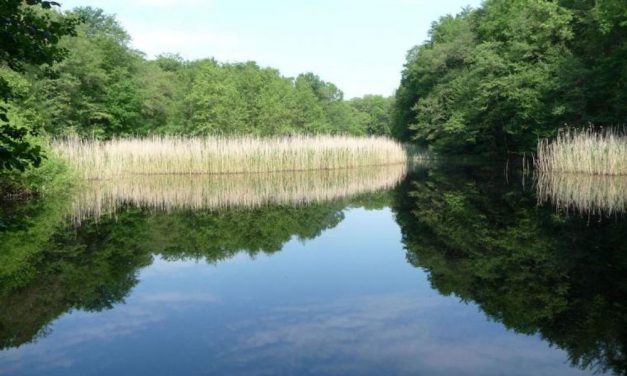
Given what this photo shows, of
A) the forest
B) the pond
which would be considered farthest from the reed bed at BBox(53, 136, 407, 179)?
the pond

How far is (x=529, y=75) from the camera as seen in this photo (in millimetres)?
22625

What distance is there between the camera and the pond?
3389 millimetres

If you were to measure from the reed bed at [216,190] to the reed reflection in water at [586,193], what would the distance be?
452cm

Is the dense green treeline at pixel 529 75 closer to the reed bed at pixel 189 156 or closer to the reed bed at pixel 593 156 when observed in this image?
the reed bed at pixel 593 156

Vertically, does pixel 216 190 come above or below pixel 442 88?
below

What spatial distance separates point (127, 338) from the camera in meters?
3.81

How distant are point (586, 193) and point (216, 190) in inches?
346

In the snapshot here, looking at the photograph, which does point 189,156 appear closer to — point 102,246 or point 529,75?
point 102,246

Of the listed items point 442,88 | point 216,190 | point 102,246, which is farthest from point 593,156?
point 442,88

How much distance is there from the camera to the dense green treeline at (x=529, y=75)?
19.1m

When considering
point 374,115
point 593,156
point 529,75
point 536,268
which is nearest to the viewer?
point 536,268

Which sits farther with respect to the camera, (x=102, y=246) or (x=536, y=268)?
(x=102, y=246)

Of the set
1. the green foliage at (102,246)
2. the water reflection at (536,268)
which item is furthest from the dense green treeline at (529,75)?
the green foliage at (102,246)

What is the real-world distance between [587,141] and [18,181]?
49.8 feet
